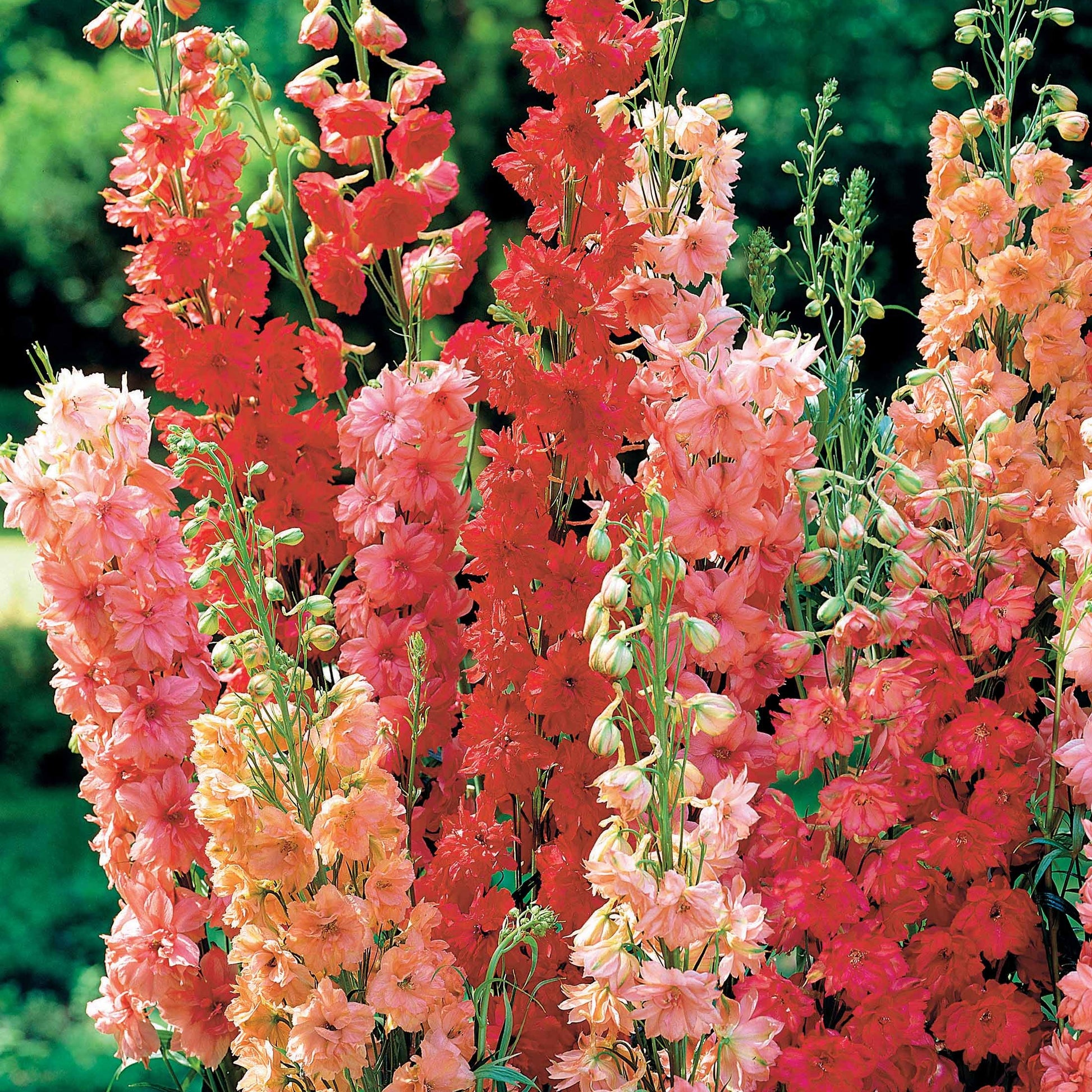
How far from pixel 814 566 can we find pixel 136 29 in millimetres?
983

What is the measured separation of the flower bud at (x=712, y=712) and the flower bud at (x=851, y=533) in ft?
0.77

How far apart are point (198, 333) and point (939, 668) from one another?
911 mm

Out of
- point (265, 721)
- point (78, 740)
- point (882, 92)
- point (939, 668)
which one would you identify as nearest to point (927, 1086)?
point (939, 668)

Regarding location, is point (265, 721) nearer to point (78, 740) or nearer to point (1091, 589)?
point (78, 740)

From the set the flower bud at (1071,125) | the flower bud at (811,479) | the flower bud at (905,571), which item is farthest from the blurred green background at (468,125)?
the flower bud at (905,571)

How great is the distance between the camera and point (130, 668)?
149 cm

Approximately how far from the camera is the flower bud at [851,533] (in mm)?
1235

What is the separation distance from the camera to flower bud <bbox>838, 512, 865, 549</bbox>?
1235 mm

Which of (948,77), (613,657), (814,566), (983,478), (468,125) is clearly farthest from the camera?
(468,125)

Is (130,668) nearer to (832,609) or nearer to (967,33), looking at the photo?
(832,609)

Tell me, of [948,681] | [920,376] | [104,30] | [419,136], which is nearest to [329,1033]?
[948,681]

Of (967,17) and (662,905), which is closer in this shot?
(662,905)

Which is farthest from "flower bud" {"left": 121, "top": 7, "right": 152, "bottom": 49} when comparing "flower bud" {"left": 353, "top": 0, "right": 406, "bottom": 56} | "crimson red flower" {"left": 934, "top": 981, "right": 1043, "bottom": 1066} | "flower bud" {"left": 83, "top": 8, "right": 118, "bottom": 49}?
"crimson red flower" {"left": 934, "top": 981, "right": 1043, "bottom": 1066}

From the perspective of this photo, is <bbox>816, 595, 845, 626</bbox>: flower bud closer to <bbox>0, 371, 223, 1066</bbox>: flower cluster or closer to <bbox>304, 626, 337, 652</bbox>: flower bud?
<bbox>304, 626, 337, 652</bbox>: flower bud
